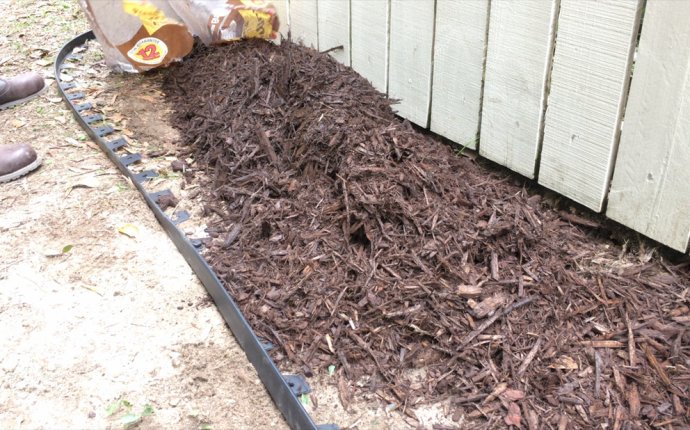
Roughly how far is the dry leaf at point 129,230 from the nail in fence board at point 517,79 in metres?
1.76

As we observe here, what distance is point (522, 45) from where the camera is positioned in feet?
9.00

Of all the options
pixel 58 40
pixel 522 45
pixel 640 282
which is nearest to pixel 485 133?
pixel 522 45

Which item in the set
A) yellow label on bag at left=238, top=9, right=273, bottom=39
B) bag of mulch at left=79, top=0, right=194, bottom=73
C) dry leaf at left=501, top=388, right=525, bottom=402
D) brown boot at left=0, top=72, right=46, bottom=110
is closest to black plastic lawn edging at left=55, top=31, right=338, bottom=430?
brown boot at left=0, top=72, right=46, bottom=110

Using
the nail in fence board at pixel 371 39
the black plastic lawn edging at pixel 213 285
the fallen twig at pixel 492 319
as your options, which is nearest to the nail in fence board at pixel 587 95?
the fallen twig at pixel 492 319

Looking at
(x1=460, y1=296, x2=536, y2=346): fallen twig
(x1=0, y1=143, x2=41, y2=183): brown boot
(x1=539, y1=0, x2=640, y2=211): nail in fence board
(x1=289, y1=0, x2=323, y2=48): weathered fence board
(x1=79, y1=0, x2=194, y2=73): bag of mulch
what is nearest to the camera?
(x1=460, y1=296, x2=536, y2=346): fallen twig

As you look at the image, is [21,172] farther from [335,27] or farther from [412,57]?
[412,57]

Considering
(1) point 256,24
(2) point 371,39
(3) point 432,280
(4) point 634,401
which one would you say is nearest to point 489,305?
(3) point 432,280

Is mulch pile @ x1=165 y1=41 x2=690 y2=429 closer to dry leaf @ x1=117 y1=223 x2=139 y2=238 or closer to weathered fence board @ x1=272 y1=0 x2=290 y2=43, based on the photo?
dry leaf @ x1=117 y1=223 x2=139 y2=238

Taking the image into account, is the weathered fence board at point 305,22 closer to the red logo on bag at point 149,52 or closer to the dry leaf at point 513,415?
the red logo on bag at point 149,52

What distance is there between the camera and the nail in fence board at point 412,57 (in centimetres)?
328

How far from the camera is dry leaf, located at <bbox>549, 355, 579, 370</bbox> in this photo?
211 cm

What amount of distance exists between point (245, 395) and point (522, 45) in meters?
1.83

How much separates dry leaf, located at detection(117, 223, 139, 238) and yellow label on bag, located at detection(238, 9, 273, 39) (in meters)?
1.96

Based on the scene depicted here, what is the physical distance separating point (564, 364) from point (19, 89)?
13.5 feet
